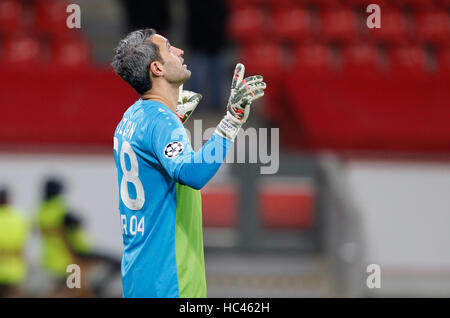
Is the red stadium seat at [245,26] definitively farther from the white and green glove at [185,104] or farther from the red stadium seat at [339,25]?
the white and green glove at [185,104]

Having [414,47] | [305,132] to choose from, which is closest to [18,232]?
[305,132]

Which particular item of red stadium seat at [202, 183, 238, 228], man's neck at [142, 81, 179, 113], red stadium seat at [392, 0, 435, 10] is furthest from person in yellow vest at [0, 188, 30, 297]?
red stadium seat at [392, 0, 435, 10]

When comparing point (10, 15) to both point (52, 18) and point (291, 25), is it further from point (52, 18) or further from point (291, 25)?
point (291, 25)

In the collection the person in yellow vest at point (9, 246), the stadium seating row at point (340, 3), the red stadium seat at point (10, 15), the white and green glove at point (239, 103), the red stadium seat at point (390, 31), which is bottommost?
the person in yellow vest at point (9, 246)

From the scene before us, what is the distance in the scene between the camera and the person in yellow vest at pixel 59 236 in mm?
5977

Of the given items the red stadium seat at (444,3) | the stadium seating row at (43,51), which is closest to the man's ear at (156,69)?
the stadium seating row at (43,51)

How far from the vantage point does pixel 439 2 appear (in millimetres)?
9406

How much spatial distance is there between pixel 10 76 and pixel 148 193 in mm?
4498

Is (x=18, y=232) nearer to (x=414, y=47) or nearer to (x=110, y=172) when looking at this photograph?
(x=110, y=172)

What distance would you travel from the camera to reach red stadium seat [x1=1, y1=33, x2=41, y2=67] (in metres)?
8.07

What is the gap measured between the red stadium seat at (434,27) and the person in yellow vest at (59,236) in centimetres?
524

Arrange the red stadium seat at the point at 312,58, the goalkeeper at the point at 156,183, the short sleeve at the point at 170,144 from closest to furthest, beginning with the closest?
1. the short sleeve at the point at 170,144
2. the goalkeeper at the point at 156,183
3. the red stadium seat at the point at 312,58

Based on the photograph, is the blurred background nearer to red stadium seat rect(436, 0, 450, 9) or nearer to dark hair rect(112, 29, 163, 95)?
red stadium seat rect(436, 0, 450, 9)

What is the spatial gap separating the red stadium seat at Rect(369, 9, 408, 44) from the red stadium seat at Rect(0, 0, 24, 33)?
4309 millimetres
